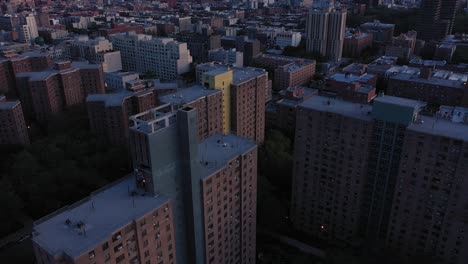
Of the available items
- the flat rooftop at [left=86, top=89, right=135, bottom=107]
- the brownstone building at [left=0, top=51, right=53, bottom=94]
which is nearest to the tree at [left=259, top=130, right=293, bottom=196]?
the flat rooftop at [left=86, top=89, right=135, bottom=107]

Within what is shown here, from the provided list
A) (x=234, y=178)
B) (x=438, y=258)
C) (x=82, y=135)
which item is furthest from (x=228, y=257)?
(x=82, y=135)

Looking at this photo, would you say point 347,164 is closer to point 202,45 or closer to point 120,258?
point 120,258

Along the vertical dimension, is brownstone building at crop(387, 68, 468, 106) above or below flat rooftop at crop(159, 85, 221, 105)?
below

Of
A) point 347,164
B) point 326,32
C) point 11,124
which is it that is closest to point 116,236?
point 347,164

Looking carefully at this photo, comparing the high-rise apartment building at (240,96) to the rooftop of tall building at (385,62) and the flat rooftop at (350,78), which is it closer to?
the flat rooftop at (350,78)

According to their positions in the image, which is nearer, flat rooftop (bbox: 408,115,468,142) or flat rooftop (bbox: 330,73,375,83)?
flat rooftop (bbox: 408,115,468,142)

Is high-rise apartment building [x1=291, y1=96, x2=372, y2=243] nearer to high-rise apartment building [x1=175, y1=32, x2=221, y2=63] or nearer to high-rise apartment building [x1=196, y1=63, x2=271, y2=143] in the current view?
high-rise apartment building [x1=196, y1=63, x2=271, y2=143]
